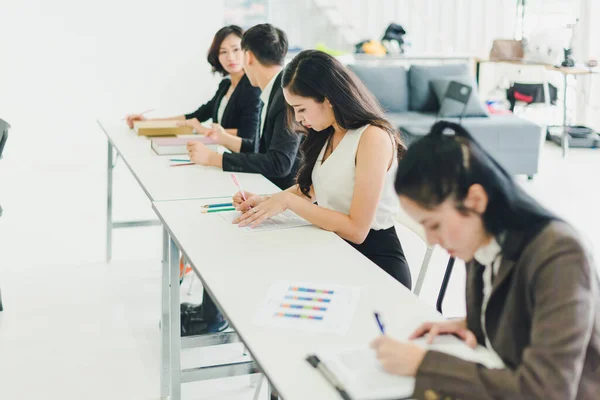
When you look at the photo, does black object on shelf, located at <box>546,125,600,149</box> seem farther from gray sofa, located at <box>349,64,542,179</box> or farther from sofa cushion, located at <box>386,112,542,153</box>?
sofa cushion, located at <box>386,112,542,153</box>

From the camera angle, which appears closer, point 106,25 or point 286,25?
point 106,25

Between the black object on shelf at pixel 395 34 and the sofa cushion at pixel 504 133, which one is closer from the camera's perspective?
the sofa cushion at pixel 504 133

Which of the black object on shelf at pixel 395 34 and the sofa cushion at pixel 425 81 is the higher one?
the black object on shelf at pixel 395 34

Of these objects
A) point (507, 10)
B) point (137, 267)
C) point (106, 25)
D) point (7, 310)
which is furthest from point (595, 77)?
point (7, 310)

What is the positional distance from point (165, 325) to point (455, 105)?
435 cm

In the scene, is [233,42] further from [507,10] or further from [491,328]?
[507,10]

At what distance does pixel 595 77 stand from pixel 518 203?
288 inches

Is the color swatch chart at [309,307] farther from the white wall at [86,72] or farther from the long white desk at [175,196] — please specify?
the white wall at [86,72]

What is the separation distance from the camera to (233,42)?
373cm

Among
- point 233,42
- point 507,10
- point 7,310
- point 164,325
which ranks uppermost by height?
point 507,10

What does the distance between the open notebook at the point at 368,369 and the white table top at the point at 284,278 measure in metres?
0.02

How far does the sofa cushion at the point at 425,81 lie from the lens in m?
6.53

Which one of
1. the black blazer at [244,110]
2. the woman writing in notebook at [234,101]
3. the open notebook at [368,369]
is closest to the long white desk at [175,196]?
the woman writing in notebook at [234,101]

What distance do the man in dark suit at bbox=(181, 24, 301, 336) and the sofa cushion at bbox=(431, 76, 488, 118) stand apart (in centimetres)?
352
